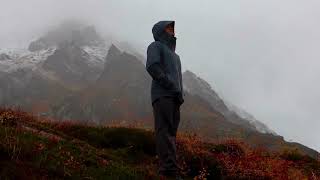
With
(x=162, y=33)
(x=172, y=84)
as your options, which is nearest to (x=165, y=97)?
(x=172, y=84)

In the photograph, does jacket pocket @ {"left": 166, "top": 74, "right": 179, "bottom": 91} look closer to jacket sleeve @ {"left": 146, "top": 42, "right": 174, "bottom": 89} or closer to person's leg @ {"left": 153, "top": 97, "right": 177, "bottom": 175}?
jacket sleeve @ {"left": 146, "top": 42, "right": 174, "bottom": 89}

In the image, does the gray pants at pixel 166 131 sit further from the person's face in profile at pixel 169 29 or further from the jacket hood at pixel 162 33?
the person's face in profile at pixel 169 29

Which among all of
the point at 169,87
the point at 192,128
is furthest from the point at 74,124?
A: the point at 169,87

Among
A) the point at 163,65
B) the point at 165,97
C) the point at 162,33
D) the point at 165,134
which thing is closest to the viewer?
the point at 165,134

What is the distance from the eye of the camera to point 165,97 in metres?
13.1

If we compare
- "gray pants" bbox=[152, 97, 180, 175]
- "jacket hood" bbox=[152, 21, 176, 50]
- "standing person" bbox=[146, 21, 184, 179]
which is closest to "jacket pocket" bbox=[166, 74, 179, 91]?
"standing person" bbox=[146, 21, 184, 179]

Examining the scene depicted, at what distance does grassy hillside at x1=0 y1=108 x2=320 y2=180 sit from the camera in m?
9.84

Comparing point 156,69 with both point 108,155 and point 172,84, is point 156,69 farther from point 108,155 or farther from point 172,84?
point 108,155

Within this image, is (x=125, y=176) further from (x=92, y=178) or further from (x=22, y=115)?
(x=22, y=115)

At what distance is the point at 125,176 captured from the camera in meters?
10.6

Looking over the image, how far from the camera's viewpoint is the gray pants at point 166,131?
1266 centimetres

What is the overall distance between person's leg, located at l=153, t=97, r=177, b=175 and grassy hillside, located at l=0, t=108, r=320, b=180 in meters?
0.47

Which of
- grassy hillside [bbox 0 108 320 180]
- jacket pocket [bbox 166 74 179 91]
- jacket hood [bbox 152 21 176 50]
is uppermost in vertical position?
jacket hood [bbox 152 21 176 50]

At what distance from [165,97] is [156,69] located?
27.0 inches
